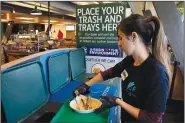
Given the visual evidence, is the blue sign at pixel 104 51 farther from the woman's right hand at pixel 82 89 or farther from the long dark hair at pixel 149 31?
the long dark hair at pixel 149 31

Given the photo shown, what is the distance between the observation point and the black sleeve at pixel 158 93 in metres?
1.23

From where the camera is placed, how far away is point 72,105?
4.42ft

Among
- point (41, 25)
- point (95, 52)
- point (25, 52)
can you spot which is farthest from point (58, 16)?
point (95, 52)

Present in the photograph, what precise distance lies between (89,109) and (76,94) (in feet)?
0.92

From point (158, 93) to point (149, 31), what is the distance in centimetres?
47

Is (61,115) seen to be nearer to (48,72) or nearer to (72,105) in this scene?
(72,105)

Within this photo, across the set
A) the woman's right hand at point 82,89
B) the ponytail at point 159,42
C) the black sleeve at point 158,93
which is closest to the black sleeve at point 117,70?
the woman's right hand at point 82,89

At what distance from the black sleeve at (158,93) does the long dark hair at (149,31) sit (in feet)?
0.67

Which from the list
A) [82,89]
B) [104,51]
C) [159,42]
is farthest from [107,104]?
[104,51]

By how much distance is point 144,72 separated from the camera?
1380mm

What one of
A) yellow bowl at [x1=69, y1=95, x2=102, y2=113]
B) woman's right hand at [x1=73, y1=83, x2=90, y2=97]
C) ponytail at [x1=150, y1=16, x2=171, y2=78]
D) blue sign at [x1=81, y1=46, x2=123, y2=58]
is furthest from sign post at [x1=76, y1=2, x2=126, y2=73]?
yellow bowl at [x1=69, y1=95, x2=102, y2=113]

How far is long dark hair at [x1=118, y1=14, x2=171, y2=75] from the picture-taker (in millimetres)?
1356

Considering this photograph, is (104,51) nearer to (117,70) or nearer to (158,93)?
(117,70)

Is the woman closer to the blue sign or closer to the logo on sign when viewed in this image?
the logo on sign
